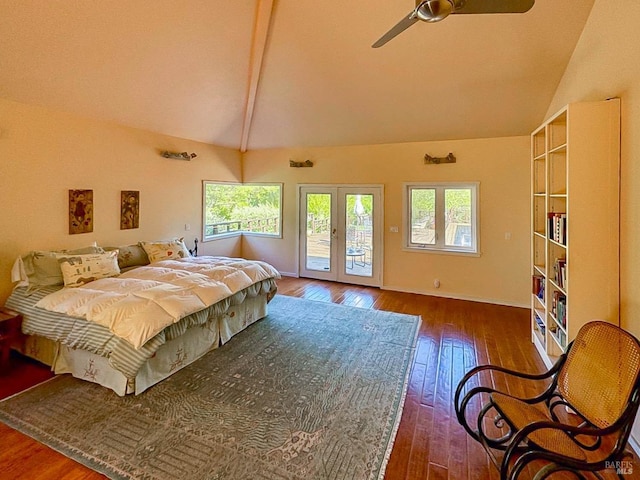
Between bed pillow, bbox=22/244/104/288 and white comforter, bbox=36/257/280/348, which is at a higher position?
bed pillow, bbox=22/244/104/288

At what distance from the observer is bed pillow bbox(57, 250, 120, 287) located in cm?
345

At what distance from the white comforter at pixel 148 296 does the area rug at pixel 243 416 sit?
1.98 feet

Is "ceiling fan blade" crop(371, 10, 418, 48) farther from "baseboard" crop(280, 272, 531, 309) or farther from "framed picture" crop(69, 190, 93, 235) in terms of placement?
"baseboard" crop(280, 272, 531, 309)

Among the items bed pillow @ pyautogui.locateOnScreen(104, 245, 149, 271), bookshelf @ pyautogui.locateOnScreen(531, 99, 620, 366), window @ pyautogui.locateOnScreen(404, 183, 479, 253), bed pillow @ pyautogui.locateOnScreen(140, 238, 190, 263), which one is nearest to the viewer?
bookshelf @ pyautogui.locateOnScreen(531, 99, 620, 366)

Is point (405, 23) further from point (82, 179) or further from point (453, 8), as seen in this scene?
point (82, 179)

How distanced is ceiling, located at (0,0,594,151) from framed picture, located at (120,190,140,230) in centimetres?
104

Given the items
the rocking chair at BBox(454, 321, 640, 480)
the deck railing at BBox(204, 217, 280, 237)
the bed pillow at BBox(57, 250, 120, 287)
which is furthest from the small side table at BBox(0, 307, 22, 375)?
the rocking chair at BBox(454, 321, 640, 480)

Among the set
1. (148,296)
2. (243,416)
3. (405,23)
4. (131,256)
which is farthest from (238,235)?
(405,23)

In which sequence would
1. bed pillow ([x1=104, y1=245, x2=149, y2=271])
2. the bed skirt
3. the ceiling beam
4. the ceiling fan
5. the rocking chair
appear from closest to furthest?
the rocking chair → the ceiling fan → the bed skirt → the ceiling beam → bed pillow ([x1=104, y1=245, x2=149, y2=271])

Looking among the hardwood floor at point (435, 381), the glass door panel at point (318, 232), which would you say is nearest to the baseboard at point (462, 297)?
the hardwood floor at point (435, 381)

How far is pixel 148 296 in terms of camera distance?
2957 millimetres

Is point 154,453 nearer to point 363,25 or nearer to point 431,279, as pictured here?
A: point 363,25

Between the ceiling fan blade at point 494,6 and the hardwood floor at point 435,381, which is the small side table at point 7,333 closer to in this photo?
the hardwood floor at point 435,381

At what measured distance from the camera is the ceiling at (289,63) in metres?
3.22
